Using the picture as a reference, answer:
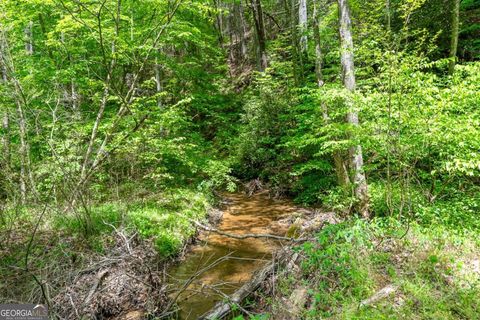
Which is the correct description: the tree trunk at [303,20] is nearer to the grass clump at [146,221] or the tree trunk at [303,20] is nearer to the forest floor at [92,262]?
the grass clump at [146,221]

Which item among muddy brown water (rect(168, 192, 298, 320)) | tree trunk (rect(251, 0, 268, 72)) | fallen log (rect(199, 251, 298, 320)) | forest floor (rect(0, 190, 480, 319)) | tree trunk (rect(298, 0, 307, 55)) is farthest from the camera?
tree trunk (rect(251, 0, 268, 72))

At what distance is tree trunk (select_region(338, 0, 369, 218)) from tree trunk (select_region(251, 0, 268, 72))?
9.53m

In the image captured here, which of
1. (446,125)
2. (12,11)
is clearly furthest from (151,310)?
(12,11)

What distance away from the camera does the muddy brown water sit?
203 inches

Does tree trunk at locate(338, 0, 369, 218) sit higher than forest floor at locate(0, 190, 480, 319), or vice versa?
tree trunk at locate(338, 0, 369, 218)

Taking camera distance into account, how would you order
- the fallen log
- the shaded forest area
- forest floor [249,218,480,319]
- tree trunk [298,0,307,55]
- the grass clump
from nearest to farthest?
forest floor [249,218,480,319] → the shaded forest area → the fallen log → the grass clump → tree trunk [298,0,307,55]

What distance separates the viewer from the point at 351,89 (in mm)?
7199

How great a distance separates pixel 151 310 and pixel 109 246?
176cm

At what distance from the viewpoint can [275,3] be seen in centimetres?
2531

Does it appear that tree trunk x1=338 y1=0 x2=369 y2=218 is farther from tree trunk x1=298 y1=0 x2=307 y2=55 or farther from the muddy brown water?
tree trunk x1=298 y1=0 x2=307 y2=55

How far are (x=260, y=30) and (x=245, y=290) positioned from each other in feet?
48.9

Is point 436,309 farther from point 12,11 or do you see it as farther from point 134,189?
point 12,11

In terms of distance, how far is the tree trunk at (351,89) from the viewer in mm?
7090

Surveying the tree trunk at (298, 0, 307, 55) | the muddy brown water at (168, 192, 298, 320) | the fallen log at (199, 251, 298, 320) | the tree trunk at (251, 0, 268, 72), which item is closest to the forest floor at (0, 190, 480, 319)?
the fallen log at (199, 251, 298, 320)
